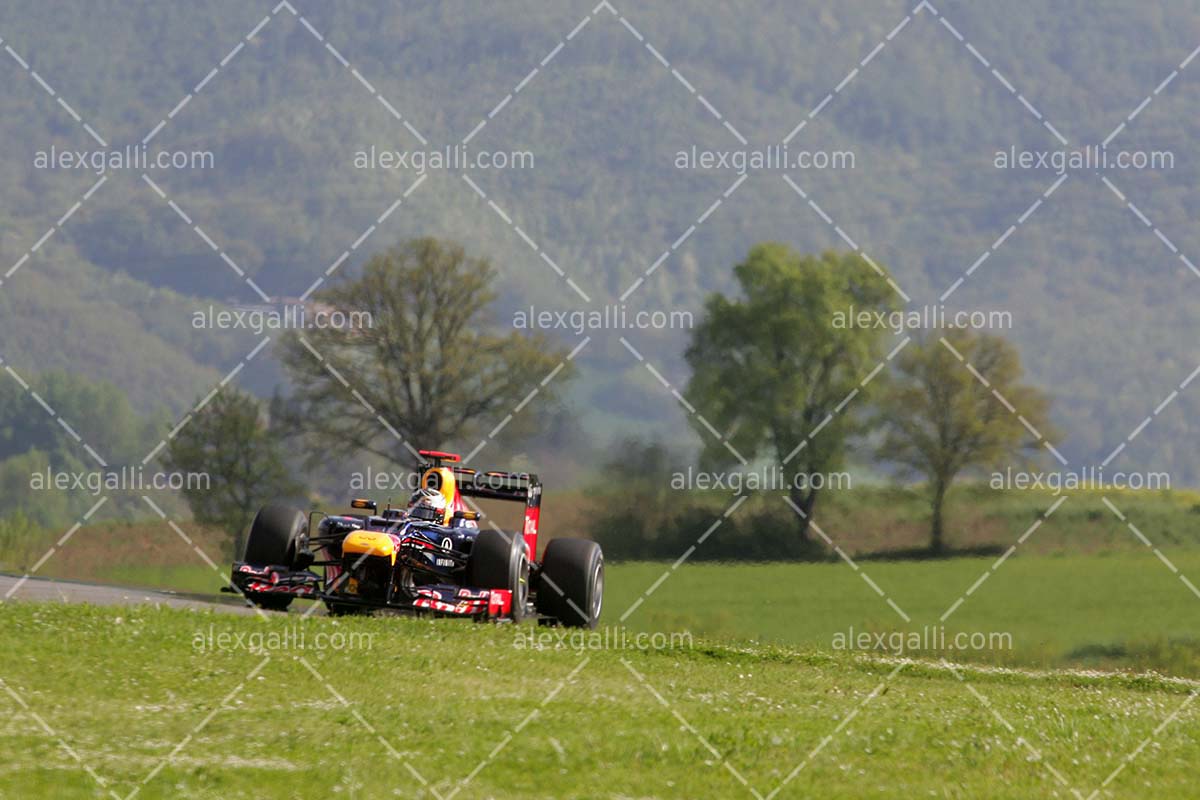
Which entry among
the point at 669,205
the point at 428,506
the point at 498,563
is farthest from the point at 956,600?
the point at 669,205

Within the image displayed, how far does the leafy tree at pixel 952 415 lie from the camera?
2203 inches

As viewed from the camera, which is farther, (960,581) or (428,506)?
(960,581)

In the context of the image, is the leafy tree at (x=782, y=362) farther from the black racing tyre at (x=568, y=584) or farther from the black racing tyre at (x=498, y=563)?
the black racing tyre at (x=498, y=563)

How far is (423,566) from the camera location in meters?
23.6

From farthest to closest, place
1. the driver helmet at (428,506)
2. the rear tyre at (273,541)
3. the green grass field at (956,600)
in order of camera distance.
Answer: the green grass field at (956,600)
the driver helmet at (428,506)
the rear tyre at (273,541)

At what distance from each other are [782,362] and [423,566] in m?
35.6

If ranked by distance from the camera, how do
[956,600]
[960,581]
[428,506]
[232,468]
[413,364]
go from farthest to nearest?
[232,468] < [413,364] < [956,600] < [960,581] < [428,506]

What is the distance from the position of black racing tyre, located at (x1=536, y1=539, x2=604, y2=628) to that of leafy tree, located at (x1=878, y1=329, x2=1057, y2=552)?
31.5m

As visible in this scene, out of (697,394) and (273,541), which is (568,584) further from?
(697,394)

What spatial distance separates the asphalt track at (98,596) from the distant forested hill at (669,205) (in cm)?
4181

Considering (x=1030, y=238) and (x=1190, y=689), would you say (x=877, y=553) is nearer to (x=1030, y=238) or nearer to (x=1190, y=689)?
(x=1190, y=689)

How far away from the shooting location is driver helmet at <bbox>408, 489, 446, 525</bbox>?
2506 centimetres

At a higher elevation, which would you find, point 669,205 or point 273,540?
point 669,205

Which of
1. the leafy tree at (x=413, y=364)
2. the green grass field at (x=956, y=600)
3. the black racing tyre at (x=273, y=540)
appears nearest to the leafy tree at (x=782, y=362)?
the green grass field at (x=956, y=600)
